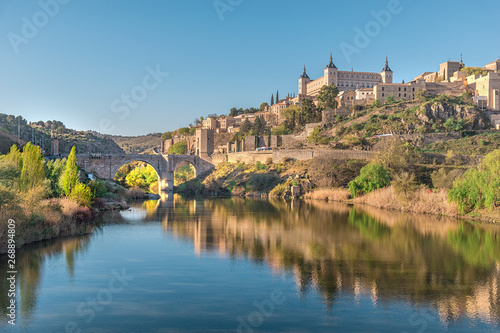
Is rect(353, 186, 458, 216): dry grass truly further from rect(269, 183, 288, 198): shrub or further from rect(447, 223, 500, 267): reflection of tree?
rect(269, 183, 288, 198): shrub

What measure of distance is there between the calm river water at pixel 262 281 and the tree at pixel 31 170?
4.39m

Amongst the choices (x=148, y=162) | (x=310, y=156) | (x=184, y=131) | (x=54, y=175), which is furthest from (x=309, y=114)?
(x=54, y=175)

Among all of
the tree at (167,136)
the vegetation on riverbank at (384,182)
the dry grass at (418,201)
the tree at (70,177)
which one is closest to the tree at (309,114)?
the vegetation on riverbank at (384,182)

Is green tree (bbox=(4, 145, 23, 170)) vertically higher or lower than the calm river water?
higher

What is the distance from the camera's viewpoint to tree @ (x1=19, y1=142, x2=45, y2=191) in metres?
23.8

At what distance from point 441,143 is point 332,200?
887 inches

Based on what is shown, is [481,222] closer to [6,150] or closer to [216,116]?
[6,150]

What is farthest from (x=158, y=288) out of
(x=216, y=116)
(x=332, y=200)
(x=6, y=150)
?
(x=216, y=116)

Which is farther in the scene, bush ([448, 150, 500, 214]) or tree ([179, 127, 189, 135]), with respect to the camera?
tree ([179, 127, 189, 135])

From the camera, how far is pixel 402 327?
1128 cm

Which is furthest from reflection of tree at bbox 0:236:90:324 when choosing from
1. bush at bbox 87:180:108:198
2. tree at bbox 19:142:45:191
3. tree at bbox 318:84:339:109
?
tree at bbox 318:84:339:109

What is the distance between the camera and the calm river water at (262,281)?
1167 cm

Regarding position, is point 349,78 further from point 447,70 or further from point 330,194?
point 330,194

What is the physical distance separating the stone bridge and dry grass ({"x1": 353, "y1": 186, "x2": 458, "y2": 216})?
3831 cm
